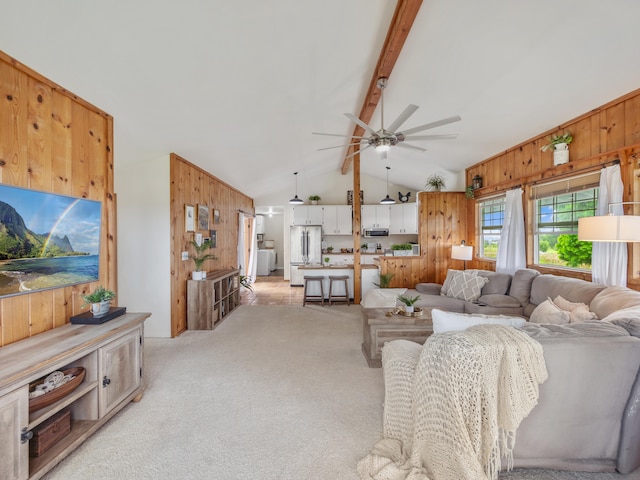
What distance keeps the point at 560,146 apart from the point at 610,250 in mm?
1347

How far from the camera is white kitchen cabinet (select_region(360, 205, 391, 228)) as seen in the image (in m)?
7.65

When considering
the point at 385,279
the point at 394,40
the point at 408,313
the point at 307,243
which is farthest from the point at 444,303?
the point at 307,243

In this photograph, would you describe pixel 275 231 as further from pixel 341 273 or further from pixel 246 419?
pixel 246 419

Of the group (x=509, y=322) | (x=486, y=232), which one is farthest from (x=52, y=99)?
(x=486, y=232)

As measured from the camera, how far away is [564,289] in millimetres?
2918

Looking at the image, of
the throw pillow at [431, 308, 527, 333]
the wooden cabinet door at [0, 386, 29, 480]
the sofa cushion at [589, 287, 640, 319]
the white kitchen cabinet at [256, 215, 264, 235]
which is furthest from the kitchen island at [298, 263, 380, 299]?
the white kitchen cabinet at [256, 215, 264, 235]

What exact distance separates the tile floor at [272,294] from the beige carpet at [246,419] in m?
2.32

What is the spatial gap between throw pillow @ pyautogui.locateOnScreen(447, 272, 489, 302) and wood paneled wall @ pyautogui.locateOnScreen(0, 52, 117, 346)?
165 inches

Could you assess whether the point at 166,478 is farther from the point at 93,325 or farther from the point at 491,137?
the point at 491,137

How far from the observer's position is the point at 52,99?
2.02 m

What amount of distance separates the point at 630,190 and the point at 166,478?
4314 mm

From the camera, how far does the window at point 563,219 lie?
325cm

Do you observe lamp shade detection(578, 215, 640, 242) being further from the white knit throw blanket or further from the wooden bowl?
the wooden bowl

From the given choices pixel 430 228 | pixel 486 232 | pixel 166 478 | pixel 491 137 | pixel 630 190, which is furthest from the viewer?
pixel 430 228
